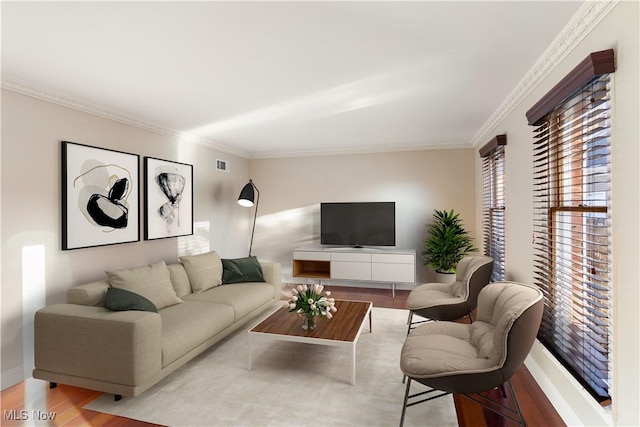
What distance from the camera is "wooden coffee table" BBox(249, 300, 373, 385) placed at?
2706mm

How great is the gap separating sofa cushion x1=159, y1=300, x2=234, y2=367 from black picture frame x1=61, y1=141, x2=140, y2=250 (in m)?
1.03

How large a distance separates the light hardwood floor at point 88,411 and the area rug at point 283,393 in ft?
0.25

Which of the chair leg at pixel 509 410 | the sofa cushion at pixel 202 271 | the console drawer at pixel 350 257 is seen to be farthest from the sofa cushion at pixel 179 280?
the chair leg at pixel 509 410

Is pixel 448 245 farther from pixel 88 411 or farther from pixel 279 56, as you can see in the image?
pixel 88 411

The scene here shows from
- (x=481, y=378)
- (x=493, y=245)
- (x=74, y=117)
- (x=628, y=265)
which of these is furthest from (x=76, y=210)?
(x=493, y=245)

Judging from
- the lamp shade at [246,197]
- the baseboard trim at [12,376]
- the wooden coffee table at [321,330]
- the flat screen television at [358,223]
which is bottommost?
the baseboard trim at [12,376]

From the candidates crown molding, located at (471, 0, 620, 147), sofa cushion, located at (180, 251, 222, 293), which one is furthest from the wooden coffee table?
crown molding, located at (471, 0, 620, 147)

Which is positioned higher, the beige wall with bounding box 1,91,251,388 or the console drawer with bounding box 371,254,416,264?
the beige wall with bounding box 1,91,251,388

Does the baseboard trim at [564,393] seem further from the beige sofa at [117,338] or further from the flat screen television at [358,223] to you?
the flat screen television at [358,223]

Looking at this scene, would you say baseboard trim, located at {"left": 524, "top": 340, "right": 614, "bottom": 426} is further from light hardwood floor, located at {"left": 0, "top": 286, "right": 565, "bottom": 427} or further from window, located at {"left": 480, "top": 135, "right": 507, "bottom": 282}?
window, located at {"left": 480, "top": 135, "right": 507, "bottom": 282}

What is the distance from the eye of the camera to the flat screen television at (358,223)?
18.2ft

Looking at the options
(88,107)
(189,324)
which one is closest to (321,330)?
(189,324)

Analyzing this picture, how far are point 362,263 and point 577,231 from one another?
141 inches

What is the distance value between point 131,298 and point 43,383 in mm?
988
